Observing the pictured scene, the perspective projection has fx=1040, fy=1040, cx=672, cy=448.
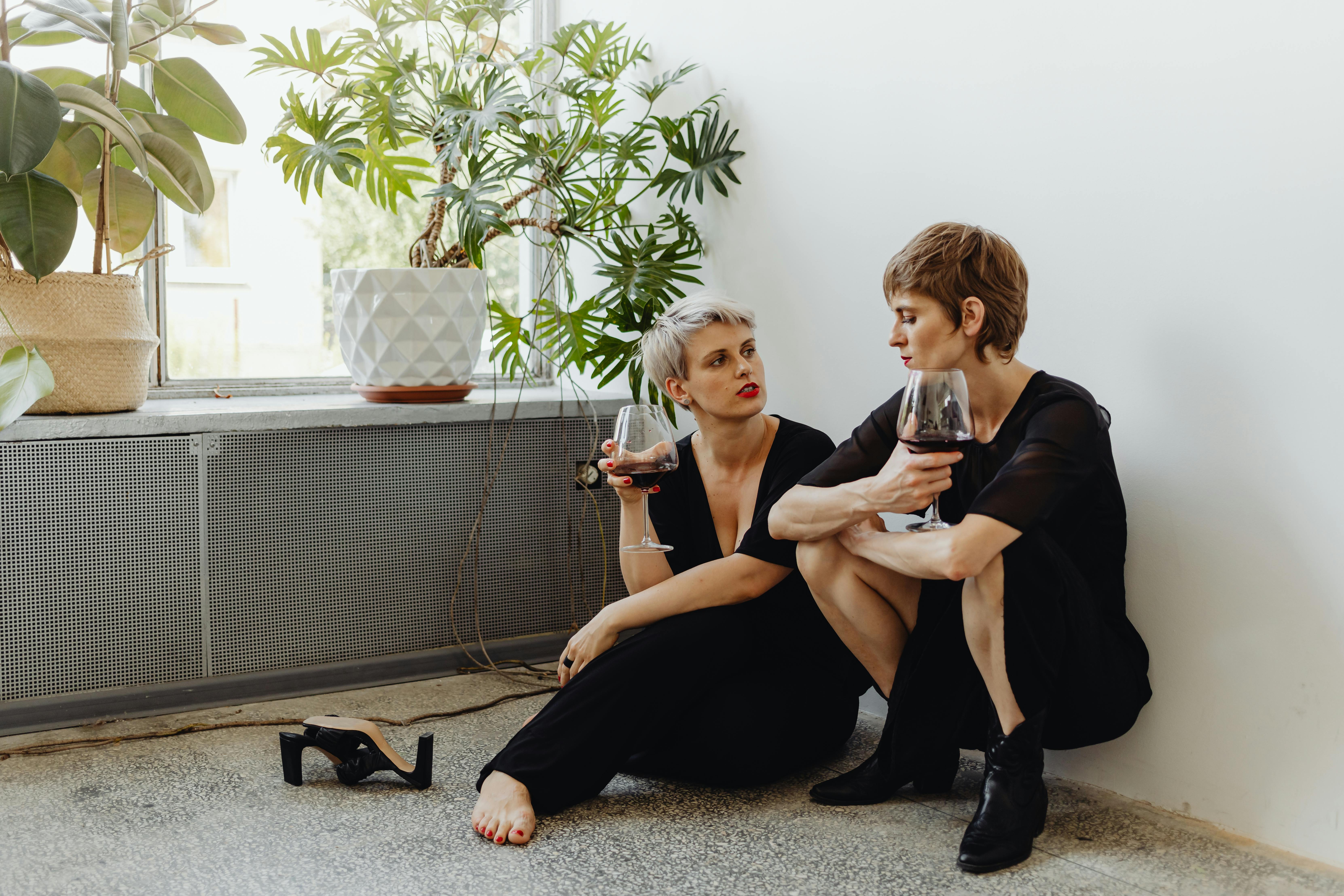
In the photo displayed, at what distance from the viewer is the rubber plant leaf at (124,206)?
236cm

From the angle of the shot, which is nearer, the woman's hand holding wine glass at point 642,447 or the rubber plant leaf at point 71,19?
the woman's hand holding wine glass at point 642,447

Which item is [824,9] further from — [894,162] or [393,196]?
[393,196]

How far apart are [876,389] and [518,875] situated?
4.05ft

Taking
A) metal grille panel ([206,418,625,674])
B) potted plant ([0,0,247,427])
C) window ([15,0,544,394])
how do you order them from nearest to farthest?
potted plant ([0,0,247,427]) → metal grille panel ([206,418,625,674]) → window ([15,0,544,394])

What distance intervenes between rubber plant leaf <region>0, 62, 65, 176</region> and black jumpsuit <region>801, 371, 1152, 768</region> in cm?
152

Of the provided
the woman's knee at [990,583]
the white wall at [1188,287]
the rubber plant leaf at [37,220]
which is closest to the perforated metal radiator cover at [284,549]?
the rubber plant leaf at [37,220]

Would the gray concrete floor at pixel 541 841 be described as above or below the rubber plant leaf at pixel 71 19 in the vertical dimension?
below

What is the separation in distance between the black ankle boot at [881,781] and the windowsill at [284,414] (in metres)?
1.33

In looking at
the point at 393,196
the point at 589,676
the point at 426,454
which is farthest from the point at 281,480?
the point at 589,676

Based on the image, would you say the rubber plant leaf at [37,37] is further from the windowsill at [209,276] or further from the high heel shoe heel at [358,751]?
the high heel shoe heel at [358,751]

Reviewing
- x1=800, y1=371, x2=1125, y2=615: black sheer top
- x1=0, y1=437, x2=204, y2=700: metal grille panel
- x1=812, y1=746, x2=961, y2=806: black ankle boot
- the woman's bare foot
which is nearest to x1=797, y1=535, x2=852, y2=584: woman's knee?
x1=800, y1=371, x2=1125, y2=615: black sheer top

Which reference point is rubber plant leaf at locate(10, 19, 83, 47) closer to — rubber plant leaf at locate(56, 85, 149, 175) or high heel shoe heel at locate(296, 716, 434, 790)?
rubber plant leaf at locate(56, 85, 149, 175)

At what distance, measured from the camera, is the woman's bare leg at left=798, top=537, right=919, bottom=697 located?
5.95 feet

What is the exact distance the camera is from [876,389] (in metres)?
→ 2.26
